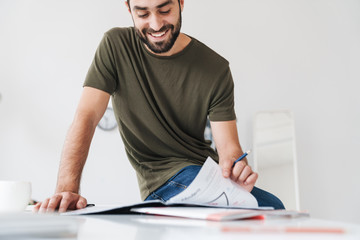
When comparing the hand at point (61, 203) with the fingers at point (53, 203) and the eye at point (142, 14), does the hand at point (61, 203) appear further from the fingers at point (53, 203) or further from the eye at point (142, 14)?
the eye at point (142, 14)

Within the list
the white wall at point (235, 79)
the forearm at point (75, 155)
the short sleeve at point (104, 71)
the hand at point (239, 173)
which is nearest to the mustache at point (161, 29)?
the short sleeve at point (104, 71)

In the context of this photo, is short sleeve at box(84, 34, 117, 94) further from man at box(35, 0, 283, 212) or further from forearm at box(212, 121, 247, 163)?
forearm at box(212, 121, 247, 163)

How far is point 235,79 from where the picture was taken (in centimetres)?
416

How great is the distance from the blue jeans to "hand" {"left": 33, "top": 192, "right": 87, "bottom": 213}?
493 millimetres

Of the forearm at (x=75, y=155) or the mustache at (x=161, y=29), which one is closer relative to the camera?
the forearm at (x=75, y=155)

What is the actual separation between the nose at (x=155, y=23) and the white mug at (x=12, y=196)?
3.01ft

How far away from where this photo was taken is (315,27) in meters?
4.42

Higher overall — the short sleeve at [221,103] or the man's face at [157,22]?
the man's face at [157,22]

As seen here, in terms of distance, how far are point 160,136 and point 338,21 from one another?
3.61 metres

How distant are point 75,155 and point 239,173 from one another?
59 centimetres

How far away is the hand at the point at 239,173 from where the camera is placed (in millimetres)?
1166

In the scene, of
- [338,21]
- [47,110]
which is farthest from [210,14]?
[47,110]

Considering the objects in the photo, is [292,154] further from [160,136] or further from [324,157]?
[160,136]

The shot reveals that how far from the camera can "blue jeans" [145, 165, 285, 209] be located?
1.43 meters
